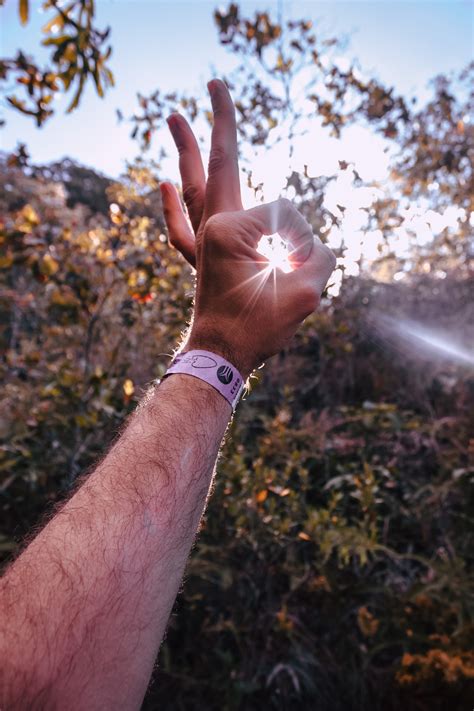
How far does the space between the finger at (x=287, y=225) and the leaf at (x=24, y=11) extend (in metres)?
1.26

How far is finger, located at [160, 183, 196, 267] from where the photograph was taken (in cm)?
136

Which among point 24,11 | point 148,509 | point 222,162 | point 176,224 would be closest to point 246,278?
point 222,162

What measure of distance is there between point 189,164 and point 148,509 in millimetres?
1047

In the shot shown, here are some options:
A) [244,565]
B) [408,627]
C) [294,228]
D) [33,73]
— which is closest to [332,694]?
[408,627]

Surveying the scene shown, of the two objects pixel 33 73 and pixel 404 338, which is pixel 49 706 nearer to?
pixel 33 73

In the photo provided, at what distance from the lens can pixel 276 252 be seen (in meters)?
1.20

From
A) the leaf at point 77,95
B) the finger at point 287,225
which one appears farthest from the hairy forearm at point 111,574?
the leaf at point 77,95

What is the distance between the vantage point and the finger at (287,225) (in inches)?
41.2

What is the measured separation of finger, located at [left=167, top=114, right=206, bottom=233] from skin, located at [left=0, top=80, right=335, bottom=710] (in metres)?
0.13

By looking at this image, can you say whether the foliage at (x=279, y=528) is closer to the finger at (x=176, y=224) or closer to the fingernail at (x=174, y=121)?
the finger at (x=176, y=224)

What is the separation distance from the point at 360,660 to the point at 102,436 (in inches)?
101

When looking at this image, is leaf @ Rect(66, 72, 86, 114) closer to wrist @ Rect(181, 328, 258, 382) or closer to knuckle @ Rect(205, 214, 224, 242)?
knuckle @ Rect(205, 214, 224, 242)

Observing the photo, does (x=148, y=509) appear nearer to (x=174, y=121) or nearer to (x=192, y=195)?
(x=192, y=195)

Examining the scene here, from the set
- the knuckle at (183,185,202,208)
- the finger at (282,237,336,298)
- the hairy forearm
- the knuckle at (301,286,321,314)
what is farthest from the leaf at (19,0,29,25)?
the hairy forearm
